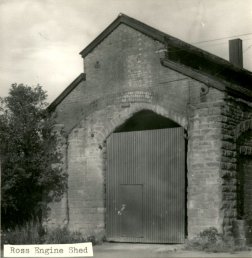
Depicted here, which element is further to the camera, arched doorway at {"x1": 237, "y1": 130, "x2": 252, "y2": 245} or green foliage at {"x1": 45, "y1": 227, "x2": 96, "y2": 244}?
green foliage at {"x1": 45, "y1": 227, "x2": 96, "y2": 244}

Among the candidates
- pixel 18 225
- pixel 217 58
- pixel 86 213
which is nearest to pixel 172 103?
pixel 217 58

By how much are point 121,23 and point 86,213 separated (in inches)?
258

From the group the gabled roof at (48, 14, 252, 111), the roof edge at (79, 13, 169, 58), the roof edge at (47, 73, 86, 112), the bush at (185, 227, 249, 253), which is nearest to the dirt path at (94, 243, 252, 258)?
the bush at (185, 227, 249, 253)

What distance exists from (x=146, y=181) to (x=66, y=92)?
15.1 feet

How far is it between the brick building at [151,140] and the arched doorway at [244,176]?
3 cm

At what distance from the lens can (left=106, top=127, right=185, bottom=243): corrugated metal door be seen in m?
15.2

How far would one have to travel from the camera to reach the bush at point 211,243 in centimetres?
1335

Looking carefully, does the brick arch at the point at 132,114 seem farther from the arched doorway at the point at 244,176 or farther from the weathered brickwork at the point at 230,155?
the arched doorway at the point at 244,176

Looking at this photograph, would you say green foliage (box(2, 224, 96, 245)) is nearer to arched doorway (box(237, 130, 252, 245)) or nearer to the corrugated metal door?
the corrugated metal door

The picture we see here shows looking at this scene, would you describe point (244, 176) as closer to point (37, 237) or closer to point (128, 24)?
point (128, 24)

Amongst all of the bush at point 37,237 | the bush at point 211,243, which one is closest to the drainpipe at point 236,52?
the bush at point 211,243

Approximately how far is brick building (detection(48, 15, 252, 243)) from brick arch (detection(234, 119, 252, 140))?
0.10 ft

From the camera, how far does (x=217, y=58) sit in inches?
702

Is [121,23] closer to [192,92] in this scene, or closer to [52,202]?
[192,92]
